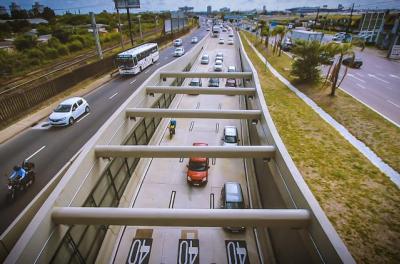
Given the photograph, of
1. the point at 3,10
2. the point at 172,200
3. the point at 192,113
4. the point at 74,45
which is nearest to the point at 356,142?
the point at 192,113

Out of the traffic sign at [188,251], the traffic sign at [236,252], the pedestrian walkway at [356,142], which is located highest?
the pedestrian walkway at [356,142]

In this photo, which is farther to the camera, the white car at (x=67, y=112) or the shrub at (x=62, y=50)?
the shrub at (x=62, y=50)

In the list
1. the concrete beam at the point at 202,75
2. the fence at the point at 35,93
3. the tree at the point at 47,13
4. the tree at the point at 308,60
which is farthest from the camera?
the tree at the point at 47,13

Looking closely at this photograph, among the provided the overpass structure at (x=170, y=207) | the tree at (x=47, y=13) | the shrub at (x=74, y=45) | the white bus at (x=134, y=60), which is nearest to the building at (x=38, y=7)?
the tree at (x=47, y=13)

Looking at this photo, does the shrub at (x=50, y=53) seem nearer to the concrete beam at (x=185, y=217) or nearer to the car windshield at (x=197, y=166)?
the car windshield at (x=197, y=166)

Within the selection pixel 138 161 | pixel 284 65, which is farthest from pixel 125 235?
pixel 284 65

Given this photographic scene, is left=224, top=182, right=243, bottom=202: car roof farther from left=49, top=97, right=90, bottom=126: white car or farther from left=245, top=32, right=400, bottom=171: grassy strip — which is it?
left=49, top=97, right=90, bottom=126: white car

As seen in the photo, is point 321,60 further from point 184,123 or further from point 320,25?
point 320,25
